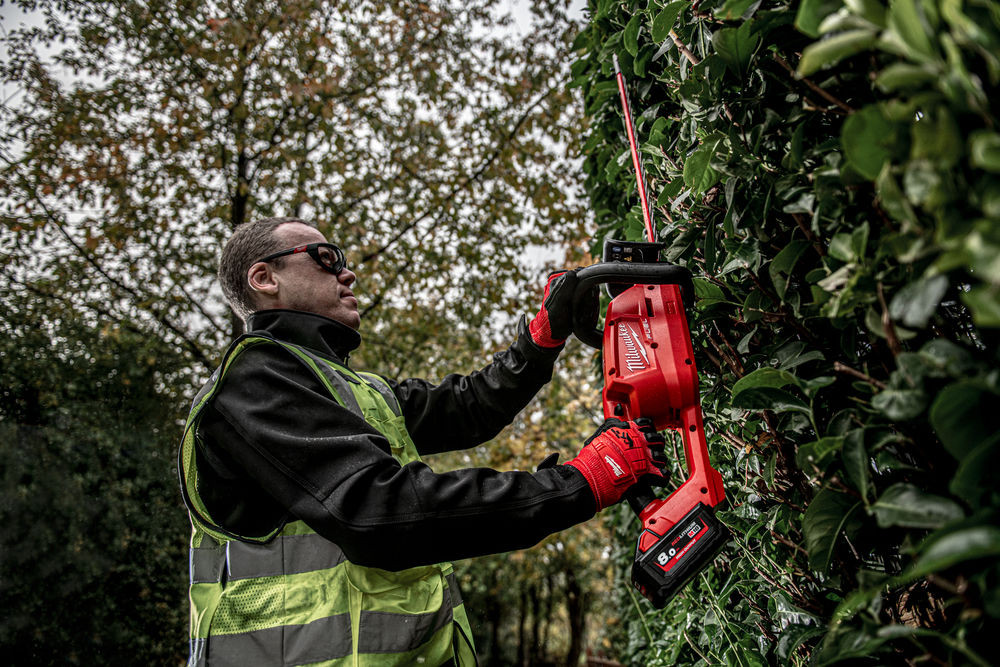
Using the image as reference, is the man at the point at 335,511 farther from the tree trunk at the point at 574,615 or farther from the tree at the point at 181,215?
the tree trunk at the point at 574,615

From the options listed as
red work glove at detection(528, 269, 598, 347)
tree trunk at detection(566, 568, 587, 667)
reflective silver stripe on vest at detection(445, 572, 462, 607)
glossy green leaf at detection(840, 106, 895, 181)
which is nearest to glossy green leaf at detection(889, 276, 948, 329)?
glossy green leaf at detection(840, 106, 895, 181)

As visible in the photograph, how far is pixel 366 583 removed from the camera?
5.44ft

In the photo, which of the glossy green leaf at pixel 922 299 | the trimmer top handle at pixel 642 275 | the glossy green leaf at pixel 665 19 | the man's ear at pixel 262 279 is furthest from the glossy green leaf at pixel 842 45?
the man's ear at pixel 262 279

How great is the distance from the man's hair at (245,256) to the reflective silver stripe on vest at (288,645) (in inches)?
50.1

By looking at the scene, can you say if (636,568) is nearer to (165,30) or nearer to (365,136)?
(365,136)

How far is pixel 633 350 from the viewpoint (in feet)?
5.31

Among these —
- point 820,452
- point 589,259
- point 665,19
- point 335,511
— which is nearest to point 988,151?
point 820,452

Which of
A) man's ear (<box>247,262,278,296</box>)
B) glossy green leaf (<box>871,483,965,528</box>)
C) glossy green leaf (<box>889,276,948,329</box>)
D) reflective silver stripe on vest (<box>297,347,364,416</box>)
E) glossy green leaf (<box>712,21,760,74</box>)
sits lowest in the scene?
glossy green leaf (<box>871,483,965,528</box>)

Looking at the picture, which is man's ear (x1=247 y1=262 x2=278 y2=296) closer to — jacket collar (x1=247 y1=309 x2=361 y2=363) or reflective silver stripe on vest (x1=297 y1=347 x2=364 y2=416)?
jacket collar (x1=247 y1=309 x2=361 y2=363)

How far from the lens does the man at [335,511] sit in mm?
1477

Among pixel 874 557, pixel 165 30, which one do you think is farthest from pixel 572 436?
pixel 874 557

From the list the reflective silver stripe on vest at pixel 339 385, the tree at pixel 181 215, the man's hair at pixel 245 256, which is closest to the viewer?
the reflective silver stripe on vest at pixel 339 385

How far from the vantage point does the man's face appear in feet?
7.86

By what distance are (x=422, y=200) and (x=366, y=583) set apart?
5.59m
